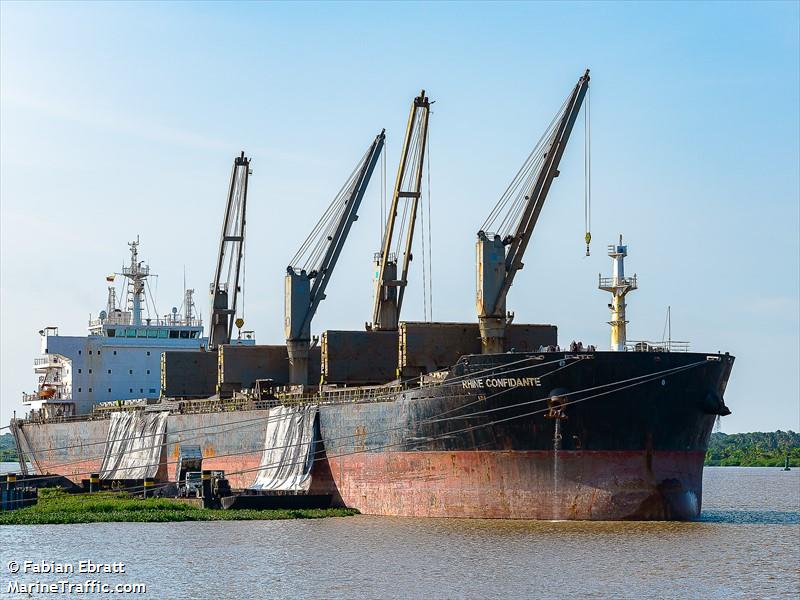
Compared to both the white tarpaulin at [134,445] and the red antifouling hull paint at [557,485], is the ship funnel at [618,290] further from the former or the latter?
the white tarpaulin at [134,445]

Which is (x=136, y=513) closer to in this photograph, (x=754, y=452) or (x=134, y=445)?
(x=134, y=445)

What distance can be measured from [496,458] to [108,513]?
10.9 metres

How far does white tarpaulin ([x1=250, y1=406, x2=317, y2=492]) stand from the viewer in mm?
38656

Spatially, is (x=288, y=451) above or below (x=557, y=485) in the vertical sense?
above

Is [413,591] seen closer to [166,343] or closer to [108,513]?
[108,513]

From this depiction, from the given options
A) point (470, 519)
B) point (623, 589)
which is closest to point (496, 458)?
point (470, 519)

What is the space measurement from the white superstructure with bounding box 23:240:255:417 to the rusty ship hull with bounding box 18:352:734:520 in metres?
26.0

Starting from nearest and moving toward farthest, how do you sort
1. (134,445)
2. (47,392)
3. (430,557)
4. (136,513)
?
(430,557)
(136,513)
(134,445)
(47,392)

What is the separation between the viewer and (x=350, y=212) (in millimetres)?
48000

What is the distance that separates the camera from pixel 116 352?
2330 inches

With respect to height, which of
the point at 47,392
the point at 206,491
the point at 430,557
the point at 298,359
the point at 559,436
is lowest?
the point at 430,557

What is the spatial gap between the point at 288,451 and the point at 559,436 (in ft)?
34.5

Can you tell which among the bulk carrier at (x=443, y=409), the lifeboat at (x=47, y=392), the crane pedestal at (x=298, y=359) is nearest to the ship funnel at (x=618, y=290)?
the bulk carrier at (x=443, y=409)

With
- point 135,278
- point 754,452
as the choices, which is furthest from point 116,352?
point 754,452
